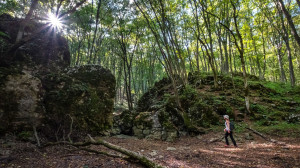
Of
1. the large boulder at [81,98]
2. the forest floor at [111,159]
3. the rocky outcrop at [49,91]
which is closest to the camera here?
the forest floor at [111,159]

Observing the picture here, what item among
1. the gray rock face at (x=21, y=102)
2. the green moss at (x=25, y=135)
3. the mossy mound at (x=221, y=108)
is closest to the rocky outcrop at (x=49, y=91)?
the gray rock face at (x=21, y=102)

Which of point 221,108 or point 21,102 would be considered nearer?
point 21,102

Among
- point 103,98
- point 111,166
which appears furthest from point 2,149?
point 103,98

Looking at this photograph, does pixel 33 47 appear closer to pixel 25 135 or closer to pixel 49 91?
pixel 49 91

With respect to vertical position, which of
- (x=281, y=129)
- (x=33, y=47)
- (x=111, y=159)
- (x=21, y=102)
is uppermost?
(x=33, y=47)

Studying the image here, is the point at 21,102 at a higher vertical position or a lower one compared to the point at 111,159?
higher

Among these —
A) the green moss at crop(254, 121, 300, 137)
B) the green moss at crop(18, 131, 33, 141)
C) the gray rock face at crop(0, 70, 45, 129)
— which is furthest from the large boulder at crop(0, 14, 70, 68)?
the green moss at crop(254, 121, 300, 137)

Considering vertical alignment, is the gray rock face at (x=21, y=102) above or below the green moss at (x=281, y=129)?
above

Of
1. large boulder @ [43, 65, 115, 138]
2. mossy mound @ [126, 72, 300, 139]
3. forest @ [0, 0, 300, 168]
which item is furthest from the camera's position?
mossy mound @ [126, 72, 300, 139]

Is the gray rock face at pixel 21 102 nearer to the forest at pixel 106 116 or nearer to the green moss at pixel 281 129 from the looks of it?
the forest at pixel 106 116

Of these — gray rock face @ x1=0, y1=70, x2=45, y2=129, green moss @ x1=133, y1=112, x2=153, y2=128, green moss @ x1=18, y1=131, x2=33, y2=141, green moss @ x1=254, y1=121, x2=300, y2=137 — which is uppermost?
gray rock face @ x1=0, y1=70, x2=45, y2=129

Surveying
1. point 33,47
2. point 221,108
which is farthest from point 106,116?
point 221,108

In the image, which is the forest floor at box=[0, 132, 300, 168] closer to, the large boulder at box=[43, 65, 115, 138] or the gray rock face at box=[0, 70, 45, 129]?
the gray rock face at box=[0, 70, 45, 129]

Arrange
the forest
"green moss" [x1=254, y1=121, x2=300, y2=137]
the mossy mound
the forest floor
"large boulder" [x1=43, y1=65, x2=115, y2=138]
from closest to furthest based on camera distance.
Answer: the forest floor, the forest, "large boulder" [x1=43, y1=65, x2=115, y2=138], "green moss" [x1=254, y1=121, x2=300, y2=137], the mossy mound
